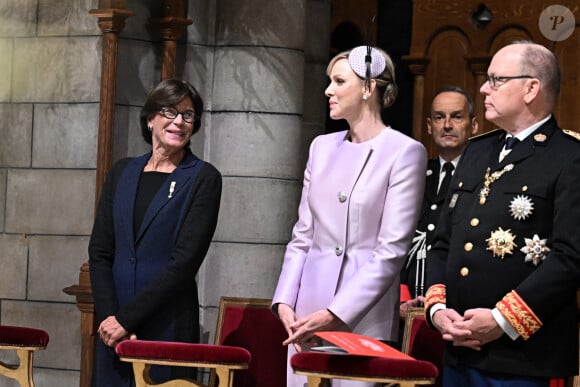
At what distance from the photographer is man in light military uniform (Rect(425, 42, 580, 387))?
3.41m

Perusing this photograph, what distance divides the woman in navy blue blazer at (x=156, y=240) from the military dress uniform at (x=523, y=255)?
115 centimetres

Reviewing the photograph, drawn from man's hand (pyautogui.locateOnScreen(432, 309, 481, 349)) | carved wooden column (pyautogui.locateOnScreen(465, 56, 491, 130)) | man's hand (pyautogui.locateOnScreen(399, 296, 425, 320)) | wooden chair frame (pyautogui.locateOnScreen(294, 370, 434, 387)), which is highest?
carved wooden column (pyautogui.locateOnScreen(465, 56, 491, 130))

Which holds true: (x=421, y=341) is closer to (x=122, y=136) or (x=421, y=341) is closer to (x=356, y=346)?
(x=356, y=346)

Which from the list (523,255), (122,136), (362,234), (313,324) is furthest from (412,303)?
(122,136)

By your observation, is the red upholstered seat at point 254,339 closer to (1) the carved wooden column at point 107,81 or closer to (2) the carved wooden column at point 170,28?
(1) the carved wooden column at point 107,81

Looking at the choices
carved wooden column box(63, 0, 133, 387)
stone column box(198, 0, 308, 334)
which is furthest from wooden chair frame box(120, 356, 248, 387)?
stone column box(198, 0, 308, 334)

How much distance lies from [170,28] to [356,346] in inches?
105

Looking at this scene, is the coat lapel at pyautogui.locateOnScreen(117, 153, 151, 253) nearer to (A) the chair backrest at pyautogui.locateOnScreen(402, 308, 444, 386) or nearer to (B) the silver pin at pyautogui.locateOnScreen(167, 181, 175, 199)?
(B) the silver pin at pyautogui.locateOnScreen(167, 181, 175, 199)

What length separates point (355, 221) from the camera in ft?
13.4

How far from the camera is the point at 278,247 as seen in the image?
5984 millimetres

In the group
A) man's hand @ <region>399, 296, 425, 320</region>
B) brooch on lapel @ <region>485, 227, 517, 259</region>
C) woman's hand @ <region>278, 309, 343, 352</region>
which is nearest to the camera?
brooch on lapel @ <region>485, 227, 517, 259</region>

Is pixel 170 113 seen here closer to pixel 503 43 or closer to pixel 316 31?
pixel 316 31

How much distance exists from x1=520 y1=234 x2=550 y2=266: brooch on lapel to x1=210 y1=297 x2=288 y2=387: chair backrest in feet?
5.47

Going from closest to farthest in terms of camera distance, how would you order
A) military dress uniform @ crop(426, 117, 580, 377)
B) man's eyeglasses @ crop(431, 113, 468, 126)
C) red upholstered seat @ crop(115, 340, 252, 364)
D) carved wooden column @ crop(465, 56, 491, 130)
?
1. military dress uniform @ crop(426, 117, 580, 377)
2. red upholstered seat @ crop(115, 340, 252, 364)
3. man's eyeglasses @ crop(431, 113, 468, 126)
4. carved wooden column @ crop(465, 56, 491, 130)
